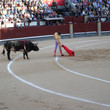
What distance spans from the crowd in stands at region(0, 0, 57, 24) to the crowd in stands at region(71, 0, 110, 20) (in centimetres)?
443

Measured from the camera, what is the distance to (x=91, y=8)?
92.6 ft

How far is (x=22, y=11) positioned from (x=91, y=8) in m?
9.41

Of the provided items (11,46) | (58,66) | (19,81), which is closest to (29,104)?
(19,81)

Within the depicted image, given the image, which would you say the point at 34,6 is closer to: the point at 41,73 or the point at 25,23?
the point at 25,23

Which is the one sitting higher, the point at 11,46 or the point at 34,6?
the point at 34,6

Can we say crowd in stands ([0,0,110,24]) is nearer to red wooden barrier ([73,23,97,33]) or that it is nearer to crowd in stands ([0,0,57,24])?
crowd in stands ([0,0,57,24])

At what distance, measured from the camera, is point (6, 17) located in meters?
19.5

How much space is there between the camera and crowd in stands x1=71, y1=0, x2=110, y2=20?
27697 mm

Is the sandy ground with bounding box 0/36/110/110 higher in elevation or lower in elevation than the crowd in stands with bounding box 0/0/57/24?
lower

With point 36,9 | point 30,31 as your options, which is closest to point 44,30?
point 30,31

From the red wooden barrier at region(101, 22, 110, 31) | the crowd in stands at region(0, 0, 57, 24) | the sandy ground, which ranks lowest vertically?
the sandy ground

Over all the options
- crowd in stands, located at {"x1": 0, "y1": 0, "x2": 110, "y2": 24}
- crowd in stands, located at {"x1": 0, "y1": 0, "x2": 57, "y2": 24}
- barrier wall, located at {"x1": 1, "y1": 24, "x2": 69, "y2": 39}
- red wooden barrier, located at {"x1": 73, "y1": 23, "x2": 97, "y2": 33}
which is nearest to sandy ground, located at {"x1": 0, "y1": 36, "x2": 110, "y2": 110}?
barrier wall, located at {"x1": 1, "y1": 24, "x2": 69, "y2": 39}

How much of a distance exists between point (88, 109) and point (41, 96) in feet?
4.08

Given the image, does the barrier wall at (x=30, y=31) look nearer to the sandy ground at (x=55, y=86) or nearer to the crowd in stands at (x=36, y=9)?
the crowd in stands at (x=36, y=9)
